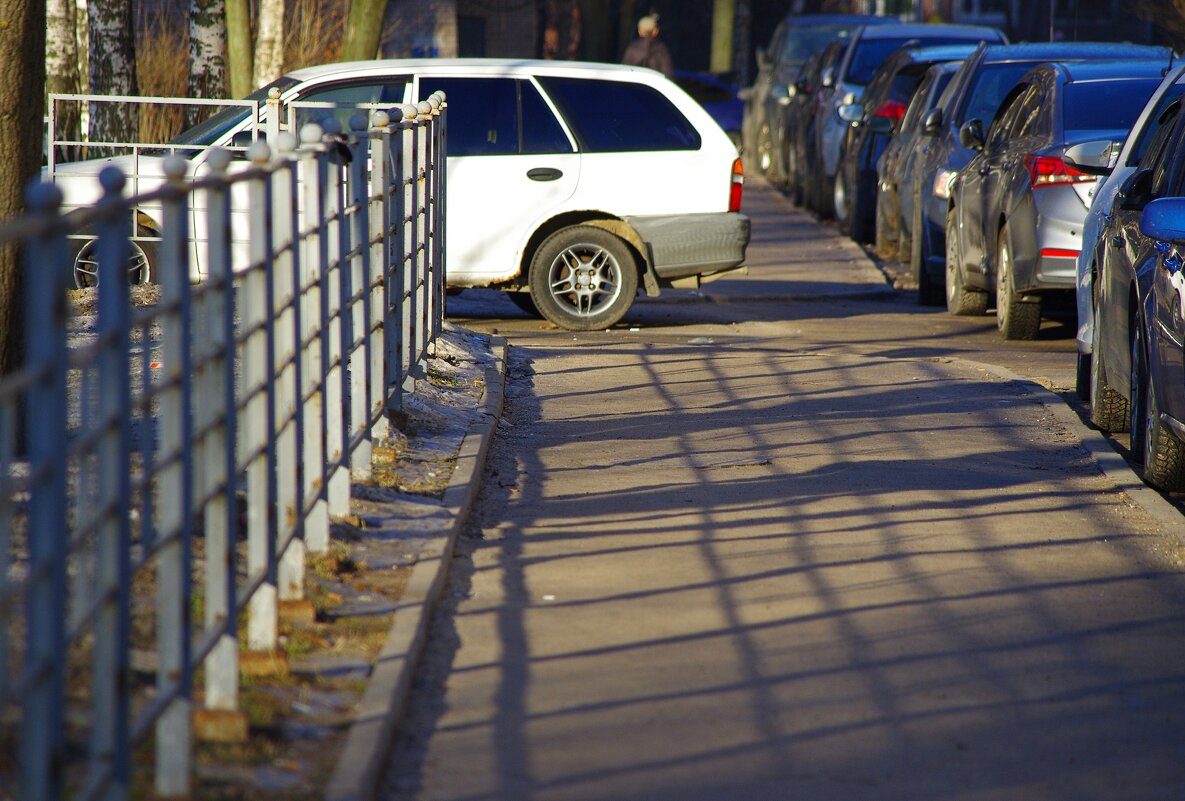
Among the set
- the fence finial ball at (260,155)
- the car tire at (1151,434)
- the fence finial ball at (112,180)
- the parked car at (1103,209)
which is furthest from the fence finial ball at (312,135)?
the parked car at (1103,209)

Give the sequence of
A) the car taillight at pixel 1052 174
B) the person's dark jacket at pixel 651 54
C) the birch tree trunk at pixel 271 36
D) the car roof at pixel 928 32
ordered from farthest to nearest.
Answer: the person's dark jacket at pixel 651 54 → the car roof at pixel 928 32 → the birch tree trunk at pixel 271 36 → the car taillight at pixel 1052 174

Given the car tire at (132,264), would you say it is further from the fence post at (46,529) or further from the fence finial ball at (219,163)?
the fence post at (46,529)

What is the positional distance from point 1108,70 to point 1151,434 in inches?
218

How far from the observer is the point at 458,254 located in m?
12.1

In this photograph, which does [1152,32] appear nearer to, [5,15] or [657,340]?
[657,340]

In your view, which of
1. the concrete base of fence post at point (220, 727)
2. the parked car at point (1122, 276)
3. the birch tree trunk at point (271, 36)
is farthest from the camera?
the birch tree trunk at point (271, 36)

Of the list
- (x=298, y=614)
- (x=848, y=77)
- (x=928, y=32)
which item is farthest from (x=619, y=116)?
(x=848, y=77)

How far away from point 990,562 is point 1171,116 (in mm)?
3163

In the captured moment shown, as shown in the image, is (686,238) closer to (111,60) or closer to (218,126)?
(218,126)

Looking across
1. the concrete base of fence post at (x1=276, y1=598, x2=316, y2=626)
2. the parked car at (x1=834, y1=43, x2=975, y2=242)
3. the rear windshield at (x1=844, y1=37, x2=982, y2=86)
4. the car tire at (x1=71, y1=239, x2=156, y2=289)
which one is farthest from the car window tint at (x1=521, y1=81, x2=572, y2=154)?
the rear windshield at (x1=844, y1=37, x2=982, y2=86)

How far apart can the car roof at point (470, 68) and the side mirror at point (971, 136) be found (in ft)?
7.30

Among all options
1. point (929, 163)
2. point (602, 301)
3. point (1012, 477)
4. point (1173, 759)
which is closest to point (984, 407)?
point (1012, 477)

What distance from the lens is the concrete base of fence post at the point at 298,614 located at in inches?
200

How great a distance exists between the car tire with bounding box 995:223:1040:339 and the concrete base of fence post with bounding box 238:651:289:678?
738 centimetres
